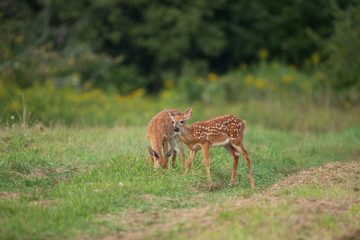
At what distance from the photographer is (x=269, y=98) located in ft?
59.5

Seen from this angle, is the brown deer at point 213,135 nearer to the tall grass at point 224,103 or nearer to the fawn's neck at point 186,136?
the fawn's neck at point 186,136

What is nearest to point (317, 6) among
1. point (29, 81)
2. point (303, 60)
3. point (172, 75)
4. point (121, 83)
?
point (303, 60)

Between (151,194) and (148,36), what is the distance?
18.8 meters

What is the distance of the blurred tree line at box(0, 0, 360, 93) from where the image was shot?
74.5 feet

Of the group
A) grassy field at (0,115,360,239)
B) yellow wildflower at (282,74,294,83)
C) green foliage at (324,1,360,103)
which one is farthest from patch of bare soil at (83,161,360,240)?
yellow wildflower at (282,74,294,83)

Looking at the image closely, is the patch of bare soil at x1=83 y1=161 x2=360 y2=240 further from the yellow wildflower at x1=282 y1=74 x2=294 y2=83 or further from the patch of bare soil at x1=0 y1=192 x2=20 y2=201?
the yellow wildflower at x1=282 y1=74 x2=294 y2=83

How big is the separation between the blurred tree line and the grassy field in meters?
9.95

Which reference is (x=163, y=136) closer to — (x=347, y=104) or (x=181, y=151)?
(x=181, y=151)

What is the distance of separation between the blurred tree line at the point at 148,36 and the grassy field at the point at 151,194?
392 inches

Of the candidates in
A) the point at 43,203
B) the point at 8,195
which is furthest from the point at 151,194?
A: the point at 8,195

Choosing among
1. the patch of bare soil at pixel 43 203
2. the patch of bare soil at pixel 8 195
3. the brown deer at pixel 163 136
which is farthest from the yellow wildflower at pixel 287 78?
the patch of bare soil at pixel 43 203

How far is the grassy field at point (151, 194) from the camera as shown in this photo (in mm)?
→ 6312

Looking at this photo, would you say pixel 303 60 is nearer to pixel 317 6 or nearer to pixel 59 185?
pixel 317 6

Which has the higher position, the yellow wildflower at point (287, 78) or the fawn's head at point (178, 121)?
the fawn's head at point (178, 121)
